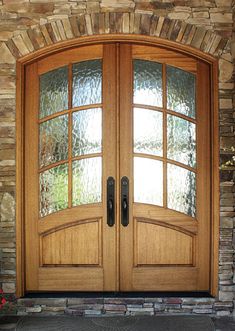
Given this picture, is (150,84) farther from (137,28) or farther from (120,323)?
(120,323)

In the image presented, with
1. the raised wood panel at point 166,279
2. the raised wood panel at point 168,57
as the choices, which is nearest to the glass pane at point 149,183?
the raised wood panel at point 166,279

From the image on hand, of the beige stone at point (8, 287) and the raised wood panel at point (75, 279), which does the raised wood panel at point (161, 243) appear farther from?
the beige stone at point (8, 287)

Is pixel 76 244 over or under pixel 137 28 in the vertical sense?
under

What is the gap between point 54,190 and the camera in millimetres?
3566

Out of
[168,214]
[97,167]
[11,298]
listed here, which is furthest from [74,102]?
[11,298]

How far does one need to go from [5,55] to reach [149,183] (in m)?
1.62

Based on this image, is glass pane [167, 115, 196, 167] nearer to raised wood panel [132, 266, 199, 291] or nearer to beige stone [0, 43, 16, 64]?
raised wood panel [132, 266, 199, 291]

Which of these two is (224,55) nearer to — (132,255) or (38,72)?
(38,72)

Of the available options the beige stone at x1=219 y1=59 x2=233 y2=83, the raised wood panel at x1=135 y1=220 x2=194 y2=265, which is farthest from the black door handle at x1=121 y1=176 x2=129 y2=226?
the beige stone at x1=219 y1=59 x2=233 y2=83

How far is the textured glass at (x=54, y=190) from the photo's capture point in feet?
11.7

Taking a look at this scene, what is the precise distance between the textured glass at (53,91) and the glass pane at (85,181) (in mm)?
508

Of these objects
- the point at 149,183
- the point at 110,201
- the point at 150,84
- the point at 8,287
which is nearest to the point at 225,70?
the point at 150,84

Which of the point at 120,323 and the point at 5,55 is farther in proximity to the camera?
the point at 5,55

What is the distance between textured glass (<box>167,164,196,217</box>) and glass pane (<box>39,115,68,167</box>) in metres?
0.97
